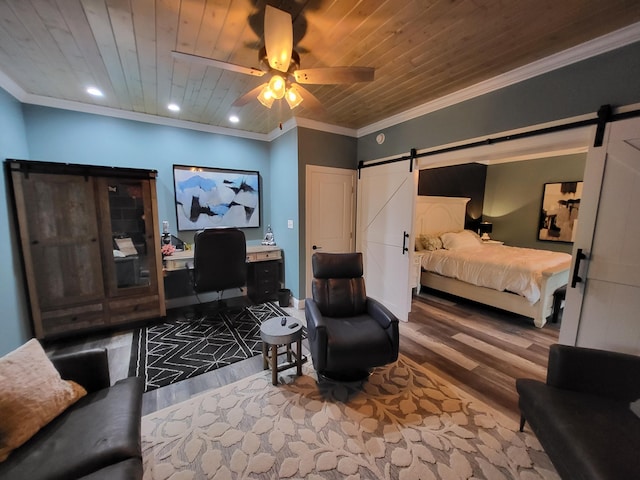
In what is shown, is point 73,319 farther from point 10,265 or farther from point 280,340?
point 280,340

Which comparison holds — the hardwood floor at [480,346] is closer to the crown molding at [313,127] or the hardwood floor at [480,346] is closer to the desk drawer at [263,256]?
the desk drawer at [263,256]

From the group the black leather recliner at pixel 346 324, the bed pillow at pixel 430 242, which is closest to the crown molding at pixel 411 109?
the black leather recliner at pixel 346 324

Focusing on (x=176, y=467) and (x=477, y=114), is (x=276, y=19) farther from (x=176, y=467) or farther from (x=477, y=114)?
(x=176, y=467)

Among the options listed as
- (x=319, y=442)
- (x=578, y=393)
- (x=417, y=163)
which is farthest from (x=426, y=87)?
(x=319, y=442)

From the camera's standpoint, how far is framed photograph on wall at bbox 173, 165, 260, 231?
358 centimetres

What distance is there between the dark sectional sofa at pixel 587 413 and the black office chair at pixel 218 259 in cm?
280

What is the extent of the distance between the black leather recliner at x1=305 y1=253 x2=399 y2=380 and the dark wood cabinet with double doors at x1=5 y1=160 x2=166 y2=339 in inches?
83.0

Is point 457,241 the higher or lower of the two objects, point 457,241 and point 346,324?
the higher

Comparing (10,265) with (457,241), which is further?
(457,241)

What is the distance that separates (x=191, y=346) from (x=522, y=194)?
23.1ft

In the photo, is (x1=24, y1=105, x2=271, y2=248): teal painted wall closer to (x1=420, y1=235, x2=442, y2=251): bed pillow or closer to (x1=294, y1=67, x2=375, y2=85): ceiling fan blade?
(x1=294, y1=67, x2=375, y2=85): ceiling fan blade

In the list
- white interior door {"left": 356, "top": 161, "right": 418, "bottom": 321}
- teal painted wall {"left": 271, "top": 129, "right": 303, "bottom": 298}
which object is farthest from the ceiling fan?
white interior door {"left": 356, "top": 161, "right": 418, "bottom": 321}

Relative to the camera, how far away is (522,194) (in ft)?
18.6

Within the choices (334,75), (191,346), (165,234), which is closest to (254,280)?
(191,346)
